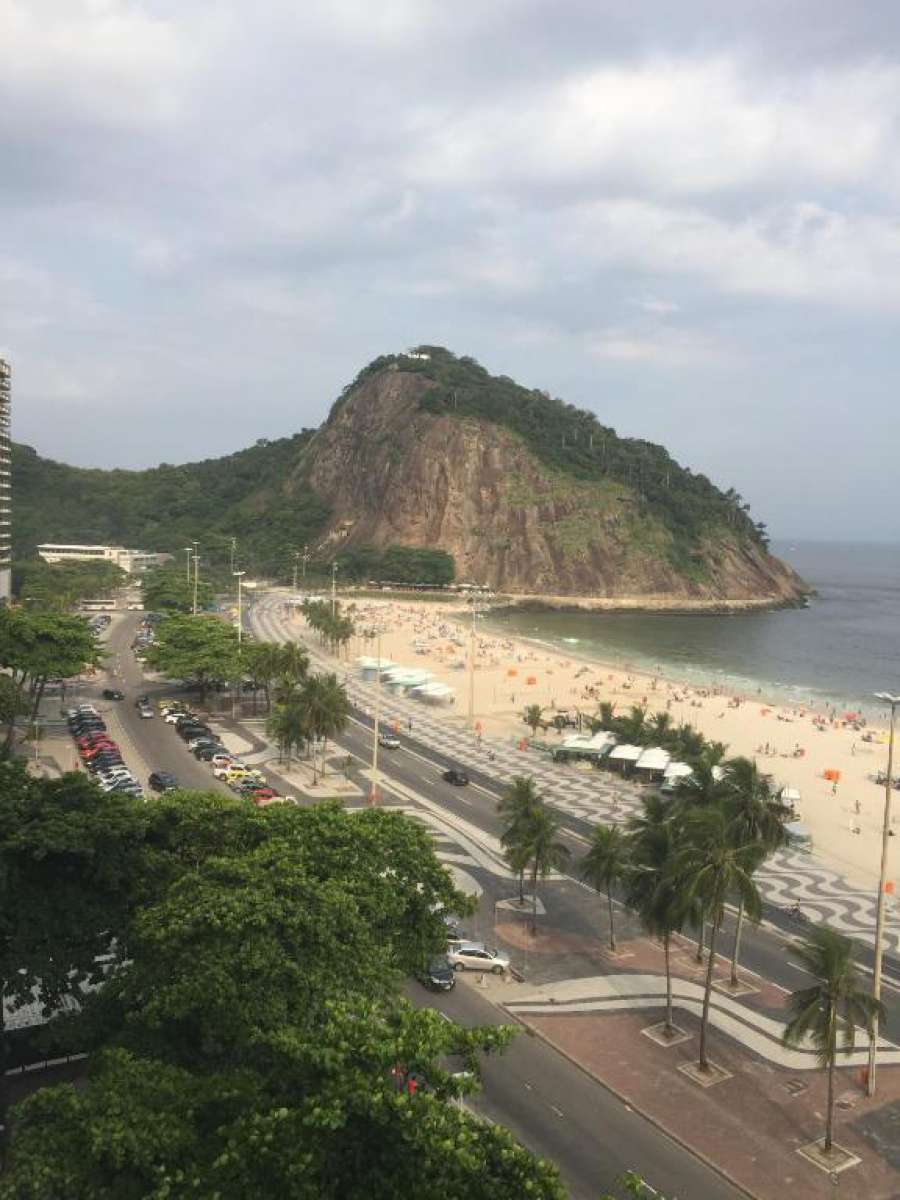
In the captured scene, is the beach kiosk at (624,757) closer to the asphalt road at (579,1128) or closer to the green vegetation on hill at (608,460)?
the asphalt road at (579,1128)

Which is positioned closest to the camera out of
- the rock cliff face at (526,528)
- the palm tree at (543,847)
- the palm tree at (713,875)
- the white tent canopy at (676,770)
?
the palm tree at (713,875)

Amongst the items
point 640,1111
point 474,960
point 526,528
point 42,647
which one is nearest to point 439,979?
point 474,960

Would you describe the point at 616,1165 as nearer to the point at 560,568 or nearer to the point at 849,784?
the point at 849,784

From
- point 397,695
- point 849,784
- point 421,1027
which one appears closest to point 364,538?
point 397,695

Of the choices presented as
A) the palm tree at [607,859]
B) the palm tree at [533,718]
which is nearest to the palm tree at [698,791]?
the palm tree at [607,859]

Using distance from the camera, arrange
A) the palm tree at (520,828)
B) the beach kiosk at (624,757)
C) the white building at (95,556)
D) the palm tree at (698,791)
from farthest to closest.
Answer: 1. the white building at (95,556)
2. the beach kiosk at (624,757)
3. the palm tree at (698,791)
4. the palm tree at (520,828)

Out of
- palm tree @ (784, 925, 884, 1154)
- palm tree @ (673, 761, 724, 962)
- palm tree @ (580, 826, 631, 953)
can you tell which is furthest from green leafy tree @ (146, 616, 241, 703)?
palm tree @ (784, 925, 884, 1154)

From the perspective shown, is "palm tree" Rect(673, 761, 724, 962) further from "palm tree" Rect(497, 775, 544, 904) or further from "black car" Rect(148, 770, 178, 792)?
"black car" Rect(148, 770, 178, 792)
